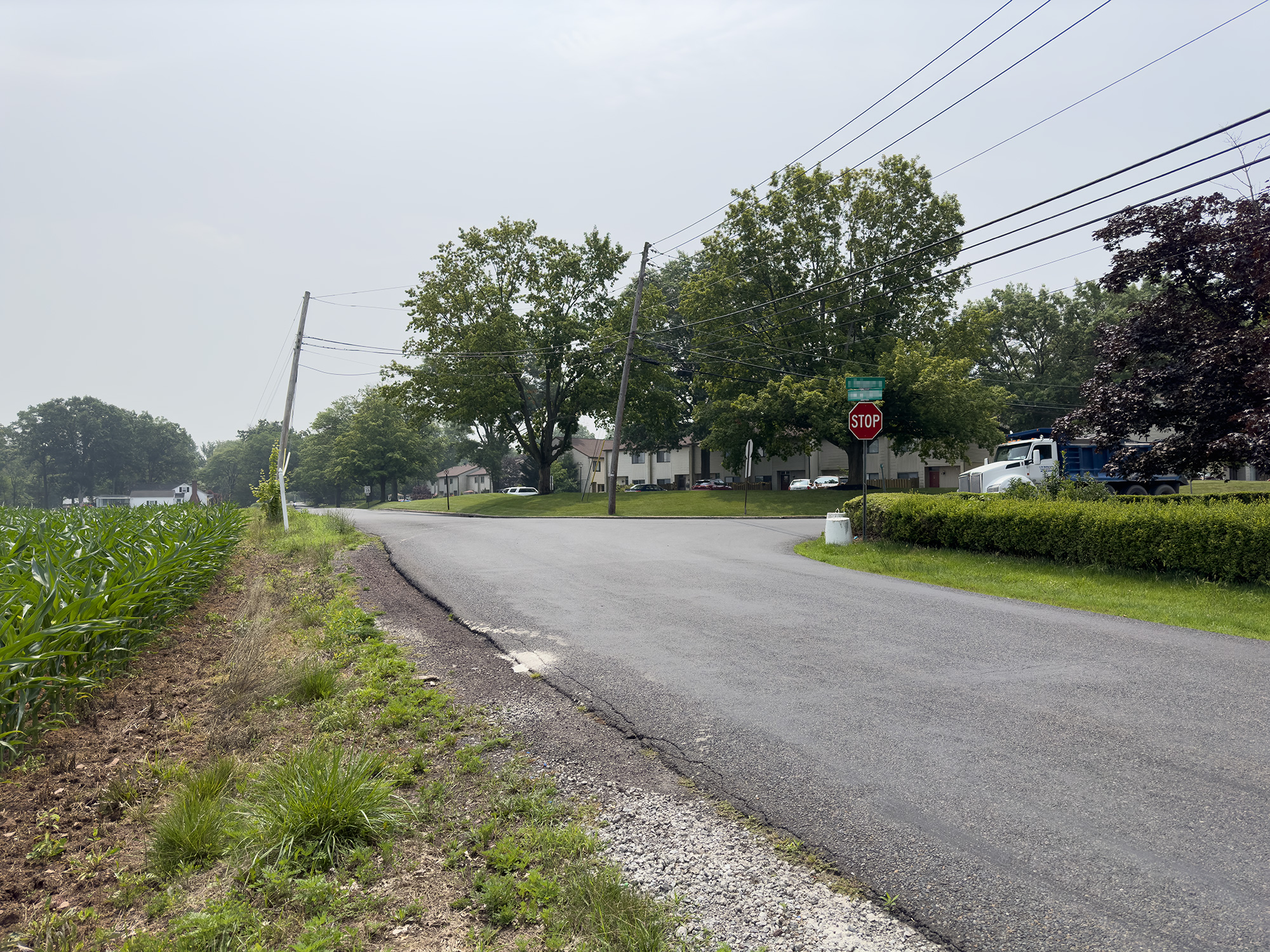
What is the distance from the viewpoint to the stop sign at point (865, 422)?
16.9 meters

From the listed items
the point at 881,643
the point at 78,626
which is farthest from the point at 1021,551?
the point at 78,626

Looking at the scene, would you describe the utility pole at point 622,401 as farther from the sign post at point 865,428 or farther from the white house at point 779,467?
the sign post at point 865,428

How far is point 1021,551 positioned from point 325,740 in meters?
12.3

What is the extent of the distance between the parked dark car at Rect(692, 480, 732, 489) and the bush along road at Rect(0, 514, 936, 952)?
55203 mm

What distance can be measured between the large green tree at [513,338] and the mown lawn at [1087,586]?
30.9 m

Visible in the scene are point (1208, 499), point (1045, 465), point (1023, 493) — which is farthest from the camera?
point (1045, 465)

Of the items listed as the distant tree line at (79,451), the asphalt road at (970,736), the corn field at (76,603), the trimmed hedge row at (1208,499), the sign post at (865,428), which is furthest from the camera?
the distant tree line at (79,451)

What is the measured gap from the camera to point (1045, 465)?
24266 mm

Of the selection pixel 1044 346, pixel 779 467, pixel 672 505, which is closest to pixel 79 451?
pixel 779 467

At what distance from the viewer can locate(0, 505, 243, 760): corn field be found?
4.35 metres

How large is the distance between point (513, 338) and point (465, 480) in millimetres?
68223

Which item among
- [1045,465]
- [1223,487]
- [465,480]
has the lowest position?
[1223,487]

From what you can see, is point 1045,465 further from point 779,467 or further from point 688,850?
point 779,467

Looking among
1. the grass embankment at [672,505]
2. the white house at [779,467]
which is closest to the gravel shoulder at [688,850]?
the grass embankment at [672,505]
